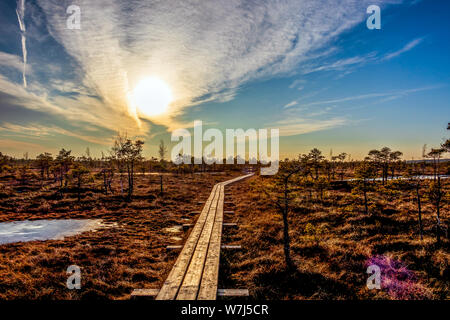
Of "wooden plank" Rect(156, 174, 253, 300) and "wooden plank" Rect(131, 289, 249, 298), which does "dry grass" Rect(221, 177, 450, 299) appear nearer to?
"wooden plank" Rect(156, 174, 253, 300)

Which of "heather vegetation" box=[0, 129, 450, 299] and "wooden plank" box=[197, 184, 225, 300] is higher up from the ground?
"wooden plank" box=[197, 184, 225, 300]

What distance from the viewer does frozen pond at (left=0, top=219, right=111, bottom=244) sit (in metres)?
14.9

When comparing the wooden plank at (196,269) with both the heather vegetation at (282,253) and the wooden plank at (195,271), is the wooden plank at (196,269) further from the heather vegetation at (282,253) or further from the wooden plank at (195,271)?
the heather vegetation at (282,253)

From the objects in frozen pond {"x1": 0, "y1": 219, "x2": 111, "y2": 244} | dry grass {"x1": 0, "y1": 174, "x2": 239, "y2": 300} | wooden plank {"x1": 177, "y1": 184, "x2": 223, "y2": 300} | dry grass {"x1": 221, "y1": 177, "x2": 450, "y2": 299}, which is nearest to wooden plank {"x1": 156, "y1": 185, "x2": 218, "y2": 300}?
wooden plank {"x1": 177, "y1": 184, "x2": 223, "y2": 300}

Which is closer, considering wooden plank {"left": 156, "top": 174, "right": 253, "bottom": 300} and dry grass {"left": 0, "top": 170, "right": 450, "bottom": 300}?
wooden plank {"left": 156, "top": 174, "right": 253, "bottom": 300}

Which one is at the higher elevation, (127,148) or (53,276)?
(127,148)

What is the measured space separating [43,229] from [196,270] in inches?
632

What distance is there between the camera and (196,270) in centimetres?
845

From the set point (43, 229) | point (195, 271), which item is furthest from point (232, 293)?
point (43, 229)

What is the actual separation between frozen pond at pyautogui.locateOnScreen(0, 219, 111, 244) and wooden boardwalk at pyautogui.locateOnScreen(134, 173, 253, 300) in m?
10.3

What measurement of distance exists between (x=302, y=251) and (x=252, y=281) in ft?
14.7
